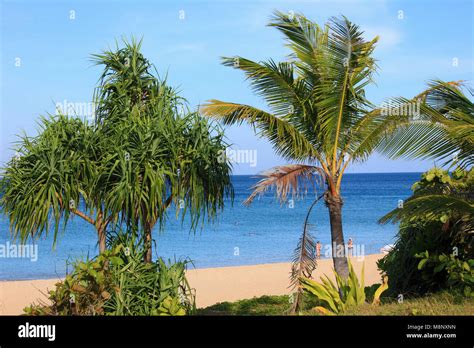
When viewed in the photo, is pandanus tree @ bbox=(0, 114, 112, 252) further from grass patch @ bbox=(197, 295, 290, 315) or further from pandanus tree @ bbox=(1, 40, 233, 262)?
grass patch @ bbox=(197, 295, 290, 315)

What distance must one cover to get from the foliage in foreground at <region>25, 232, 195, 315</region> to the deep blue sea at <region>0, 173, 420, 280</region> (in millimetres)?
19995

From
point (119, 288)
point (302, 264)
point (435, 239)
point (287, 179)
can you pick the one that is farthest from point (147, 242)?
point (435, 239)

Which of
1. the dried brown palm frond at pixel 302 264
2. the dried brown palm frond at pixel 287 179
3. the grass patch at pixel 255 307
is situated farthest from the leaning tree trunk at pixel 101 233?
the grass patch at pixel 255 307

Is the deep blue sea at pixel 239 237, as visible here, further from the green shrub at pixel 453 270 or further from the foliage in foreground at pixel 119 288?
the foliage in foreground at pixel 119 288

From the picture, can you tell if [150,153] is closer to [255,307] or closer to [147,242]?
[147,242]

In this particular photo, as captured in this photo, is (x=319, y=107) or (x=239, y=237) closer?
(x=319, y=107)

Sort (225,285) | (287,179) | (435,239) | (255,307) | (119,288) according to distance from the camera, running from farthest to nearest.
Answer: (225,285)
(255,307)
(435,239)
(287,179)
(119,288)

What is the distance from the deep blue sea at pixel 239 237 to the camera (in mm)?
37125

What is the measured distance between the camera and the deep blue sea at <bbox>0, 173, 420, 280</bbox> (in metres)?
37.1

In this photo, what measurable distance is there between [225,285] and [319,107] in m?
11.8

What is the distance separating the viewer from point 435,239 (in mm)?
10586

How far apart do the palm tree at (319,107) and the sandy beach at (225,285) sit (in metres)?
7.66

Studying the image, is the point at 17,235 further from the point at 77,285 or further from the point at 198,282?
the point at 198,282

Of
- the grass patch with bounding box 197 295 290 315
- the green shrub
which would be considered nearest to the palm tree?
the green shrub
